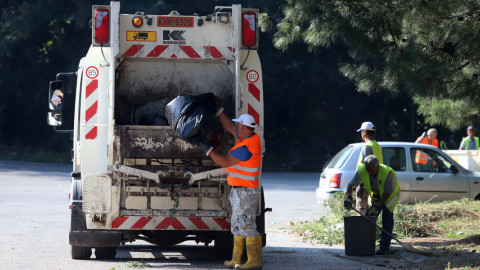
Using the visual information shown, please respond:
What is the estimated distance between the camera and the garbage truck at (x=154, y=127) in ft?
26.6

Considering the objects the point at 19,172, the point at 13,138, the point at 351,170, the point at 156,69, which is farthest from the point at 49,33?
the point at 156,69

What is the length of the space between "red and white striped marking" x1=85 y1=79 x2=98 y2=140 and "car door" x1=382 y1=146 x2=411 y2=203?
7025mm

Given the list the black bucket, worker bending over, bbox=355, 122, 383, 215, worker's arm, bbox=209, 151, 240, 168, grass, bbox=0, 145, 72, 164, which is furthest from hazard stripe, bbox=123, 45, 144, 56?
grass, bbox=0, 145, 72, 164

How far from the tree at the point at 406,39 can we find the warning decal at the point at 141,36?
87.2 inches

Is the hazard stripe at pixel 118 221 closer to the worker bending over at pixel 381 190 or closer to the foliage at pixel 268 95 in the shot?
the worker bending over at pixel 381 190

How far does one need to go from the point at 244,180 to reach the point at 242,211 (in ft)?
1.05

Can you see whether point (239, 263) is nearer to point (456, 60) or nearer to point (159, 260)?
point (159, 260)

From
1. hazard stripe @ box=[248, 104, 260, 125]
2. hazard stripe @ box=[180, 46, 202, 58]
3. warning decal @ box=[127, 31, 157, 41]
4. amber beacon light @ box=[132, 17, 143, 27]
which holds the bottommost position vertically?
hazard stripe @ box=[248, 104, 260, 125]

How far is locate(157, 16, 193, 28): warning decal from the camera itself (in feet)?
27.9

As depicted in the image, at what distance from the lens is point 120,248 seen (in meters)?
10.4

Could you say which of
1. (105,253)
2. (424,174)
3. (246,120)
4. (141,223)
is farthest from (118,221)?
(424,174)

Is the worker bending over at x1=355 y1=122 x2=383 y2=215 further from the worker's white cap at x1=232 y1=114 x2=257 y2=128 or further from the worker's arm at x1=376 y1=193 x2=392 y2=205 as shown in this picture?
the worker's white cap at x1=232 y1=114 x2=257 y2=128

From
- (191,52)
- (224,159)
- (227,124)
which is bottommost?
(224,159)

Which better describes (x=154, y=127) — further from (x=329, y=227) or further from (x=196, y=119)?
(x=329, y=227)
